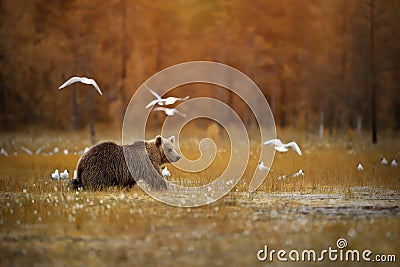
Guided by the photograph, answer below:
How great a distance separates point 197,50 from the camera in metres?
41.8

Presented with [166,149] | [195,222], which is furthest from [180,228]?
[166,149]

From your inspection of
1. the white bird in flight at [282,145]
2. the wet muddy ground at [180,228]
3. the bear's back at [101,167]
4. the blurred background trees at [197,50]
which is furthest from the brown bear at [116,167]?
the blurred background trees at [197,50]

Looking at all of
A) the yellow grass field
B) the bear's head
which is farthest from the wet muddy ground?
the bear's head

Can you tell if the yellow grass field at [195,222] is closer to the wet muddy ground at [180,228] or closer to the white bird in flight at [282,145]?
the wet muddy ground at [180,228]

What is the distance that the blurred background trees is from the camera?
34.9m

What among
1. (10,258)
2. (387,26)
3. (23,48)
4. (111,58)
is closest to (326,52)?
(387,26)

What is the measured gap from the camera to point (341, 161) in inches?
789

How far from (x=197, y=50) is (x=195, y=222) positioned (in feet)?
107

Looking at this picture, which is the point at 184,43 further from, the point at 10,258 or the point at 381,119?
the point at 10,258

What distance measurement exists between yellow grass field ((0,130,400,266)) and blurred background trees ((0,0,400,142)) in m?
20.5

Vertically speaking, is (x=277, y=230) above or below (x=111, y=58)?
below

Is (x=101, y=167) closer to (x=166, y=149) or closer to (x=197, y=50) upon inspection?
(x=166, y=149)

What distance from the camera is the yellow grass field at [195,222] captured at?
25.9ft

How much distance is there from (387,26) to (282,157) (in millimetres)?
14762
